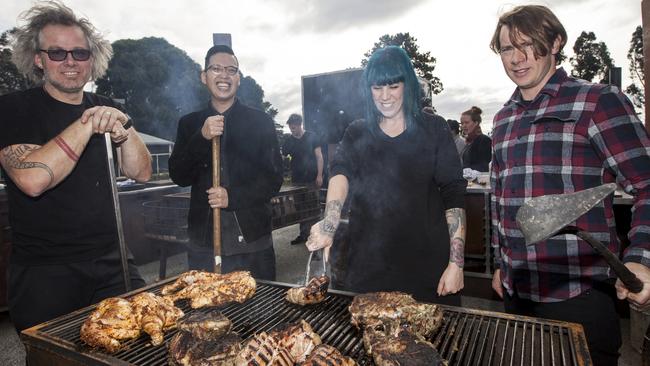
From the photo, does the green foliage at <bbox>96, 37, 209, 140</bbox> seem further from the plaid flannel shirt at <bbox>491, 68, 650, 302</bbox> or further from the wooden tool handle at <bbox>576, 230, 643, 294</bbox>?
the wooden tool handle at <bbox>576, 230, 643, 294</bbox>

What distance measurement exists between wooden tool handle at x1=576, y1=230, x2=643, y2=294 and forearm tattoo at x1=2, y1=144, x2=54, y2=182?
2.98 m

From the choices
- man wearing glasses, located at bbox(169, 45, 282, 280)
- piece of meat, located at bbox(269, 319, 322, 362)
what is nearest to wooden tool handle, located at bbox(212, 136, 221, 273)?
man wearing glasses, located at bbox(169, 45, 282, 280)

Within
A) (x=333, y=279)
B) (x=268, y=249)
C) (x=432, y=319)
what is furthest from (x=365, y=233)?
(x=333, y=279)

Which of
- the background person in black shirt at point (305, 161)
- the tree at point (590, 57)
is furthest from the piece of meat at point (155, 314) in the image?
the tree at point (590, 57)

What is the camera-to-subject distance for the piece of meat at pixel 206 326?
196 centimetres

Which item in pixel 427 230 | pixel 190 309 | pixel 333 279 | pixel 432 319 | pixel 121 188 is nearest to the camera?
pixel 432 319

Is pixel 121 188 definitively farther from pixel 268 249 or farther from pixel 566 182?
pixel 566 182

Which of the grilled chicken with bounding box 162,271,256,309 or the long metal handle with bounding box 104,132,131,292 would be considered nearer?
the grilled chicken with bounding box 162,271,256,309

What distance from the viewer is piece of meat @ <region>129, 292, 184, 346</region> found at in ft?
6.73

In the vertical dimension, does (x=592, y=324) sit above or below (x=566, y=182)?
below

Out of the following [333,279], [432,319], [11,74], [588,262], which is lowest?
[333,279]

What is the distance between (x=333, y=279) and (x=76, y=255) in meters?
2.63

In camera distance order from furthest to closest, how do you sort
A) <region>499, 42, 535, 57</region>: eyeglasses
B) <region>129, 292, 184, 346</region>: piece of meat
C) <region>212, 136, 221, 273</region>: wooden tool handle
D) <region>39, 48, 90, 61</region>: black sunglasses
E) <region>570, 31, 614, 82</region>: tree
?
<region>570, 31, 614, 82</region>: tree < <region>212, 136, 221, 273</region>: wooden tool handle < <region>39, 48, 90, 61</region>: black sunglasses < <region>499, 42, 535, 57</region>: eyeglasses < <region>129, 292, 184, 346</region>: piece of meat

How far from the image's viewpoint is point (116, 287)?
2.84 metres
